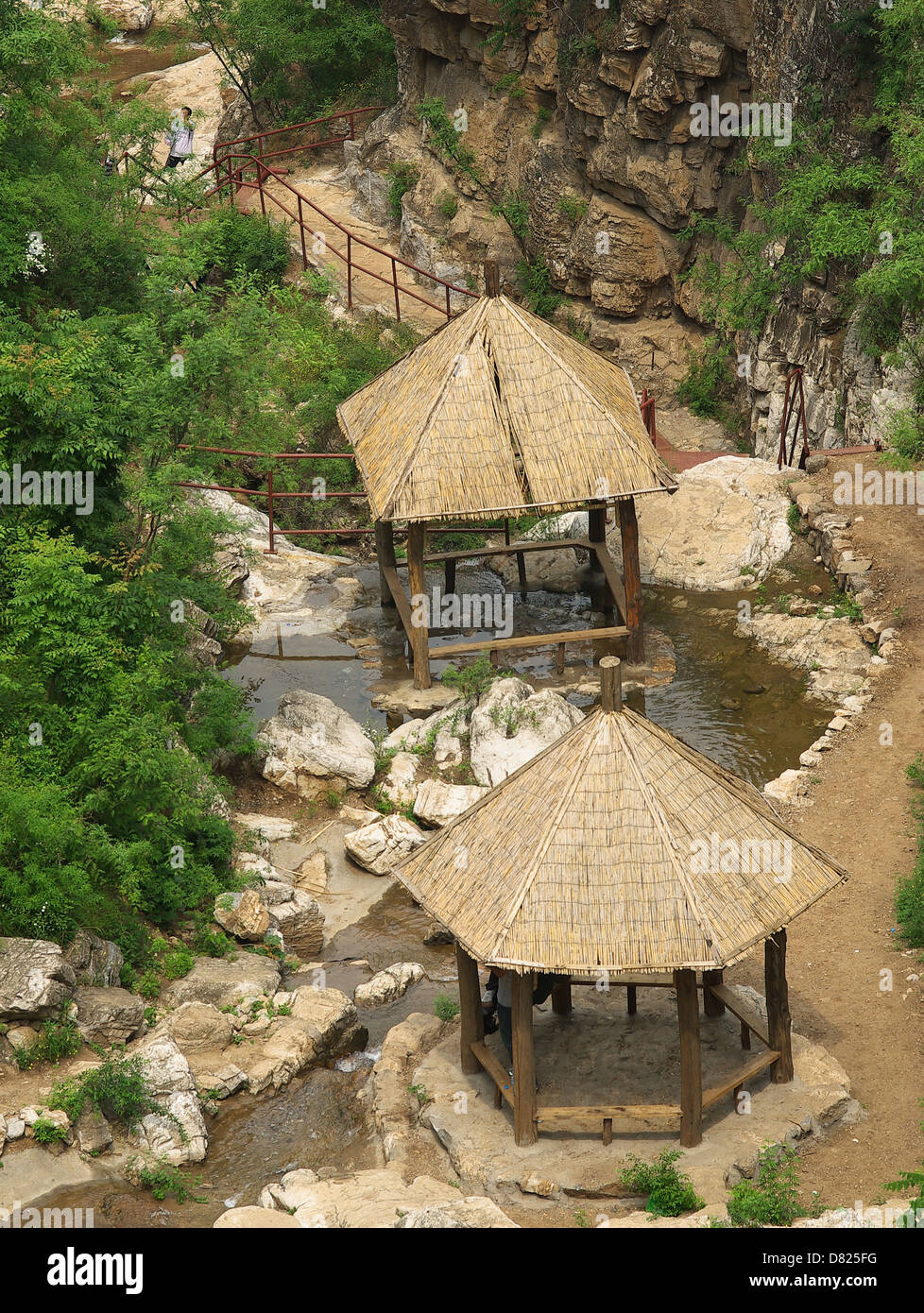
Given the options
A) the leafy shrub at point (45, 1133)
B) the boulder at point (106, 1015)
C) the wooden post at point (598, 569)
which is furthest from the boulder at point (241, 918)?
the wooden post at point (598, 569)

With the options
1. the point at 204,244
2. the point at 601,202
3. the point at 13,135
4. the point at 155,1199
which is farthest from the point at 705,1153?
the point at 601,202

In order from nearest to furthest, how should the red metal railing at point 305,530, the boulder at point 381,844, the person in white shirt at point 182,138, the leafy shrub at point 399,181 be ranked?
the boulder at point 381,844
the red metal railing at point 305,530
the person in white shirt at point 182,138
the leafy shrub at point 399,181

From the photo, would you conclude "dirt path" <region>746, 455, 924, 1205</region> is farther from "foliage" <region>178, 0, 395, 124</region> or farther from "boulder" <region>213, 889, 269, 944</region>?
"foliage" <region>178, 0, 395, 124</region>

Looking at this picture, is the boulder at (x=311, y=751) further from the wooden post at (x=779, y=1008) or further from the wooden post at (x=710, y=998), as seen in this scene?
the wooden post at (x=779, y=1008)

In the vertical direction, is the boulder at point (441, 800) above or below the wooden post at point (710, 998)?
above

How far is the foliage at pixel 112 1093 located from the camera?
1127 centimetres

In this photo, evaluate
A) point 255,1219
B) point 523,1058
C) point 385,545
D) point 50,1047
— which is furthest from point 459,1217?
point 385,545

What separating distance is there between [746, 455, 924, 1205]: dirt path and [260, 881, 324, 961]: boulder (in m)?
4.48

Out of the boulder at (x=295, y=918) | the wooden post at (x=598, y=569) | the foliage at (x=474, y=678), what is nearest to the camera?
the boulder at (x=295, y=918)

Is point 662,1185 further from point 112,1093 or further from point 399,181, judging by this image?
point 399,181

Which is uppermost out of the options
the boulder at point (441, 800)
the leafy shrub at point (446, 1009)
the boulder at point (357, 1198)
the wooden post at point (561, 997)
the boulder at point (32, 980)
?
the boulder at point (441, 800)

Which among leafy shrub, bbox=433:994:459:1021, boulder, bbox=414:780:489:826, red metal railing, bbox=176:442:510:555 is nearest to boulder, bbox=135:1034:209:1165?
leafy shrub, bbox=433:994:459:1021

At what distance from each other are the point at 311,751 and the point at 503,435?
174 inches

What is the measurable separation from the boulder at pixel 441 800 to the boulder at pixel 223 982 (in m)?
3.15
